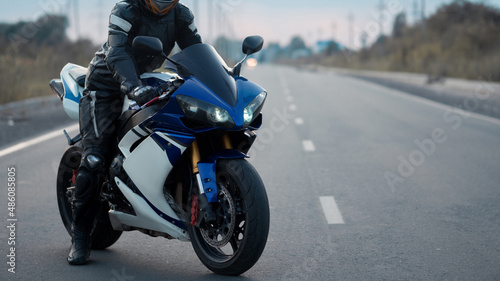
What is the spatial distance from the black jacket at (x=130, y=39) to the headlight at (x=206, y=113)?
432mm

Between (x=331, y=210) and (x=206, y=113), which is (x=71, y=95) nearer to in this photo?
(x=206, y=113)

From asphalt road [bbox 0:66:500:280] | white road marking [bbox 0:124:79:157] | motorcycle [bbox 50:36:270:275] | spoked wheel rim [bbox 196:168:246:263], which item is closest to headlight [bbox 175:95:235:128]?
motorcycle [bbox 50:36:270:275]

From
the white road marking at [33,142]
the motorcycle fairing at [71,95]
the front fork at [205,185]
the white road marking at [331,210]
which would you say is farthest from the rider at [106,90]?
the white road marking at [33,142]

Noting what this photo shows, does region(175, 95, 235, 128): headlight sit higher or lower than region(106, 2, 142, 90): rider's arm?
lower

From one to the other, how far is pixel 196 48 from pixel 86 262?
1.73 m

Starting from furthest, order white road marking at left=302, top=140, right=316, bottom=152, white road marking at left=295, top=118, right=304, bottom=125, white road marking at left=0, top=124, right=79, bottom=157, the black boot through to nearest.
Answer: white road marking at left=295, top=118, right=304, bottom=125, white road marking at left=302, top=140, right=316, bottom=152, white road marking at left=0, top=124, right=79, bottom=157, the black boot

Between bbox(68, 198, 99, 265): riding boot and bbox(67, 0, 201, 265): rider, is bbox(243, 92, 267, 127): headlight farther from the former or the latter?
bbox(68, 198, 99, 265): riding boot

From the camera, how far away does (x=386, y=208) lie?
23.7ft

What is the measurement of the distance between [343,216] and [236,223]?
A: 2504mm

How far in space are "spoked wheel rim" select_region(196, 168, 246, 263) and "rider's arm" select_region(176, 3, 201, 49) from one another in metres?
1.09

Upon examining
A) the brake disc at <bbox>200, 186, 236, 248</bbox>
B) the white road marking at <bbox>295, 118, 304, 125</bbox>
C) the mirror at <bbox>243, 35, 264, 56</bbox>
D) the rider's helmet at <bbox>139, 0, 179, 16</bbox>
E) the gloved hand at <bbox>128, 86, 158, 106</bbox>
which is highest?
the rider's helmet at <bbox>139, 0, 179, 16</bbox>

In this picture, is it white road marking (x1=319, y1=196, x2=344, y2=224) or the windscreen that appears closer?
the windscreen

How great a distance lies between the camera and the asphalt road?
5.02m

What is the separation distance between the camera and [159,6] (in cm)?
469
